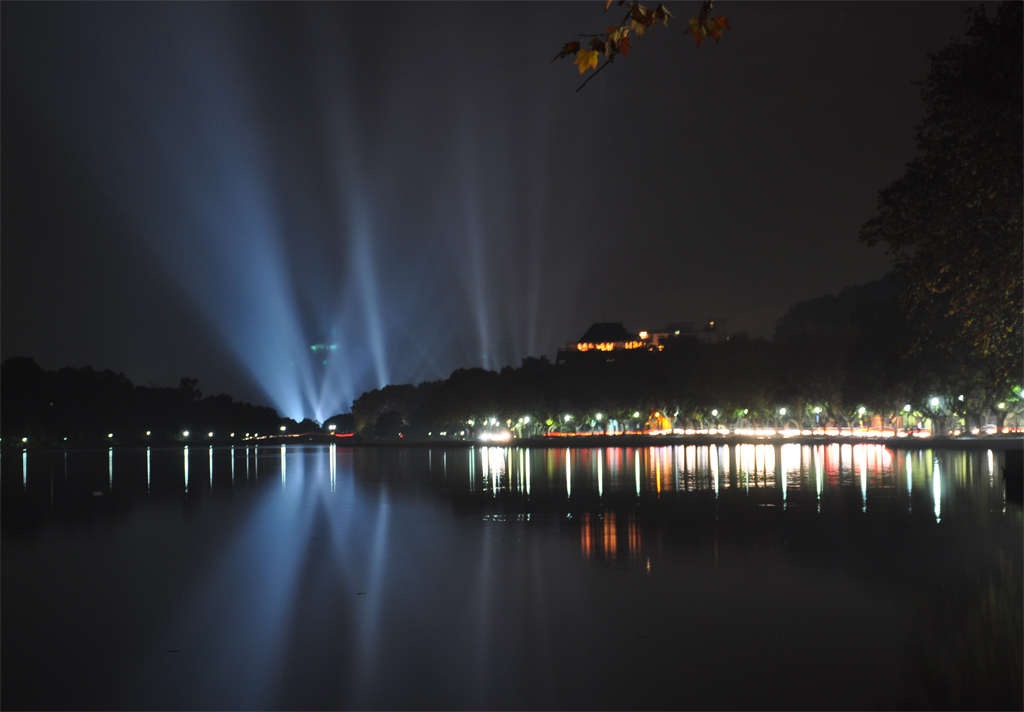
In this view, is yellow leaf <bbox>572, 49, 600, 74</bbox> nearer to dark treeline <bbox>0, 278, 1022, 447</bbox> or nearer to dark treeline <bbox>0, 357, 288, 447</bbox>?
dark treeline <bbox>0, 278, 1022, 447</bbox>

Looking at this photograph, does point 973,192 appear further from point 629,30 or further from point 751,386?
point 751,386

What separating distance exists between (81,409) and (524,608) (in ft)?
440

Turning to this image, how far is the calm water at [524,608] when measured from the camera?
6801 mm

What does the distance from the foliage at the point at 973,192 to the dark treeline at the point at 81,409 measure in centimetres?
11975

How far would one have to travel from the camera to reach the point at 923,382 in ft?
194

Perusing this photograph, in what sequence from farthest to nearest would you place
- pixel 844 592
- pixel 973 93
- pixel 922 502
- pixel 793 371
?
pixel 793 371 → pixel 922 502 → pixel 973 93 → pixel 844 592

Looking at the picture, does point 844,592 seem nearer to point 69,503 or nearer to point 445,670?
point 445,670

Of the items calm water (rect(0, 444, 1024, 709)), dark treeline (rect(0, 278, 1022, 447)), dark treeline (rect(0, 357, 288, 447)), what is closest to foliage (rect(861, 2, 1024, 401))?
calm water (rect(0, 444, 1024, 709))

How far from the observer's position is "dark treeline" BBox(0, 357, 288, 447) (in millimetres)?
119625

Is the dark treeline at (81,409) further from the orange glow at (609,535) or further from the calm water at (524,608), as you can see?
the orange glow at (609,535)

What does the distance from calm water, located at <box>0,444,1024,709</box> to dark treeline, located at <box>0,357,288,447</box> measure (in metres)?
113

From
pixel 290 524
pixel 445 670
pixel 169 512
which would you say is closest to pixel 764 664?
pixel 445 670

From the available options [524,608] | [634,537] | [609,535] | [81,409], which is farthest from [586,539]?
[81,409]

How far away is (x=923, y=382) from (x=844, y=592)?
54202mm
